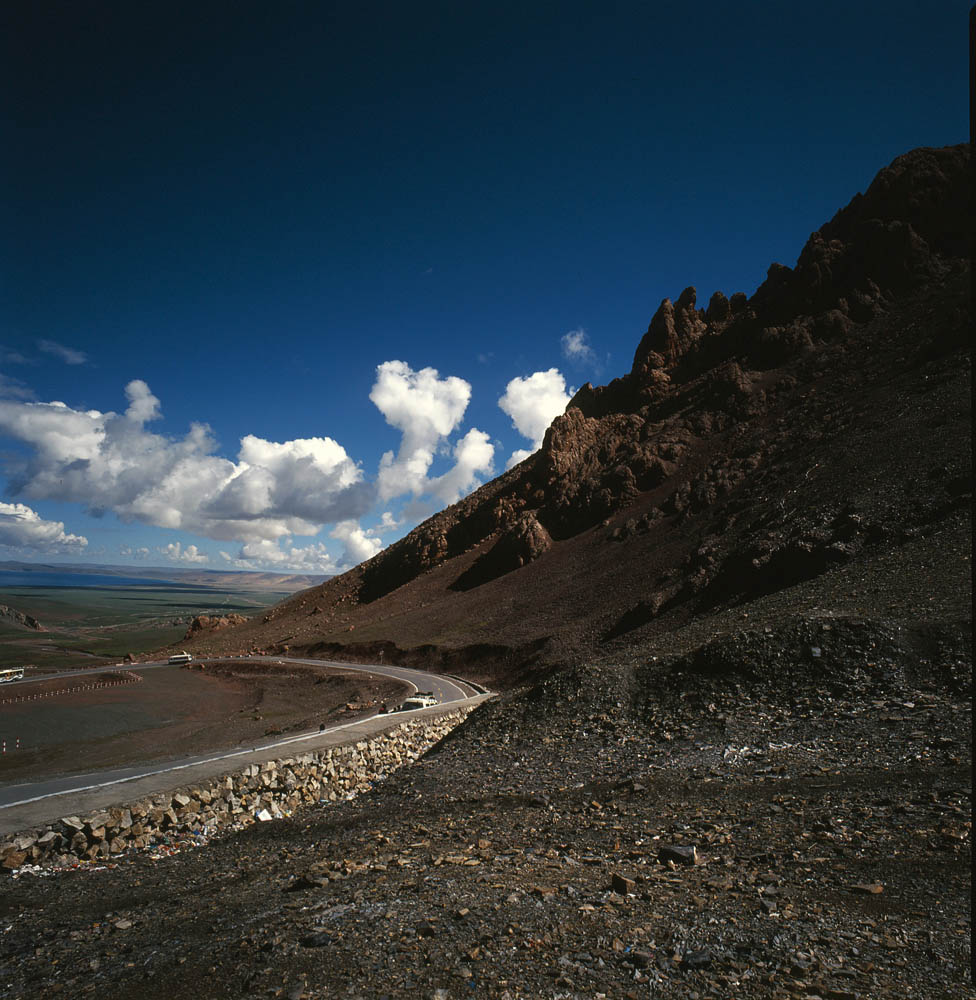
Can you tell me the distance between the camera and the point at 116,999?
5.55m

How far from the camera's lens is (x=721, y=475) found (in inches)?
2430

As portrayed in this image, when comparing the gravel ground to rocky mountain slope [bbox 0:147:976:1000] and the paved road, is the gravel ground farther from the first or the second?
the paved road

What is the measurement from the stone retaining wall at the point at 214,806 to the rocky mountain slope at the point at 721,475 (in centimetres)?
2197

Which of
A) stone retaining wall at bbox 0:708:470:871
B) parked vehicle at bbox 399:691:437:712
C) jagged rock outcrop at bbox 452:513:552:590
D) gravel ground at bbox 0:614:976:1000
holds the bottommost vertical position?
parked vehicle at bbox 399:691:437:712

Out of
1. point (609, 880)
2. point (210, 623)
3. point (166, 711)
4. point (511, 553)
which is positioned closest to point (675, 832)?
point (609, 880)

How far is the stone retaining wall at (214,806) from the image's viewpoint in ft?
39.7

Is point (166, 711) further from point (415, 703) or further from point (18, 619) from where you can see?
point (18, 619)

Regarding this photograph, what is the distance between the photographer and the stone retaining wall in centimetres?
1209

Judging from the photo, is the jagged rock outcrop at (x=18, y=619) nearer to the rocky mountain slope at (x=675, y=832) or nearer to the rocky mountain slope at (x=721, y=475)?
the rocky mountain slope at (x=721, y=475)

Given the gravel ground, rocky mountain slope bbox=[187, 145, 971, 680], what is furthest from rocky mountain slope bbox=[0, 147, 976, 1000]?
rocky mountain slope bbox=[187, 145, 971, 680]

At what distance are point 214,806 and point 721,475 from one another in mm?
58456

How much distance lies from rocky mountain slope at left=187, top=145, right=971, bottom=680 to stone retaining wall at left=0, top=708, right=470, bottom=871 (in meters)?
22.0

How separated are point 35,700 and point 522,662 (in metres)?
42.8

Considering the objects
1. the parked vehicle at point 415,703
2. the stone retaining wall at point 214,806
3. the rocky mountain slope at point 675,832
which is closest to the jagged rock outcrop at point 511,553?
the rocky mountain slope at point 675,832
